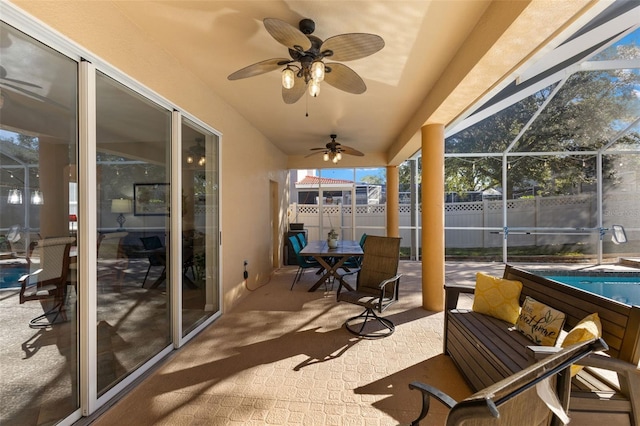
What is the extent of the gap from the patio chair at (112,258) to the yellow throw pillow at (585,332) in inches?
121

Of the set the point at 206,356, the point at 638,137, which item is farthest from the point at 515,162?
the point at 206,356

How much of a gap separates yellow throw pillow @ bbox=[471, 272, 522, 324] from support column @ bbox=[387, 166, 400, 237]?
4676mm

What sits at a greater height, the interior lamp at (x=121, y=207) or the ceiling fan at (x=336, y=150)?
the ceiling fan at (x=336, y=150)

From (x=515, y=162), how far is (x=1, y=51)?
8.95 m

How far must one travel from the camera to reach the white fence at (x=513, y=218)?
264 inches

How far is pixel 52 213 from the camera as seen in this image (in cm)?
173

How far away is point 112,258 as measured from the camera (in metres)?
2.21

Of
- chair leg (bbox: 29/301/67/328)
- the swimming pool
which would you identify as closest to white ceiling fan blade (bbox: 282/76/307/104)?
chair leg (bbox: 29/301/67/328)

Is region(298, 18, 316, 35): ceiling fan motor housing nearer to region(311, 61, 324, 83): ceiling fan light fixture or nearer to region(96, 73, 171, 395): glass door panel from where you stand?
region(311, 61, 324, 83): ceiling fan light fixture

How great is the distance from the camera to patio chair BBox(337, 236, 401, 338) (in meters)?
3.18

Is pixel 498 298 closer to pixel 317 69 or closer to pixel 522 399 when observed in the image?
pixel 522 399

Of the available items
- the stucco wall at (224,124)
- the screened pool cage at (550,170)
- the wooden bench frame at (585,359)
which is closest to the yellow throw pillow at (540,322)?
the wooden bench frame at (585,359)

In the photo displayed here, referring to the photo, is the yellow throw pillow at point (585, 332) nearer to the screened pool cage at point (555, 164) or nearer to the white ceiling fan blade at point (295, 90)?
the white ceiling fan blade at point (295, 90)

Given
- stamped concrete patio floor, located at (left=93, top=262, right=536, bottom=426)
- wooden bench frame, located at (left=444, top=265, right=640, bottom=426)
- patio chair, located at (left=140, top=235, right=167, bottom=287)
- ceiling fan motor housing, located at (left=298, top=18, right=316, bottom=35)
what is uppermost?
ceiling fan motor housing, located at (left=298, top=18, right=316, bottom=35)
